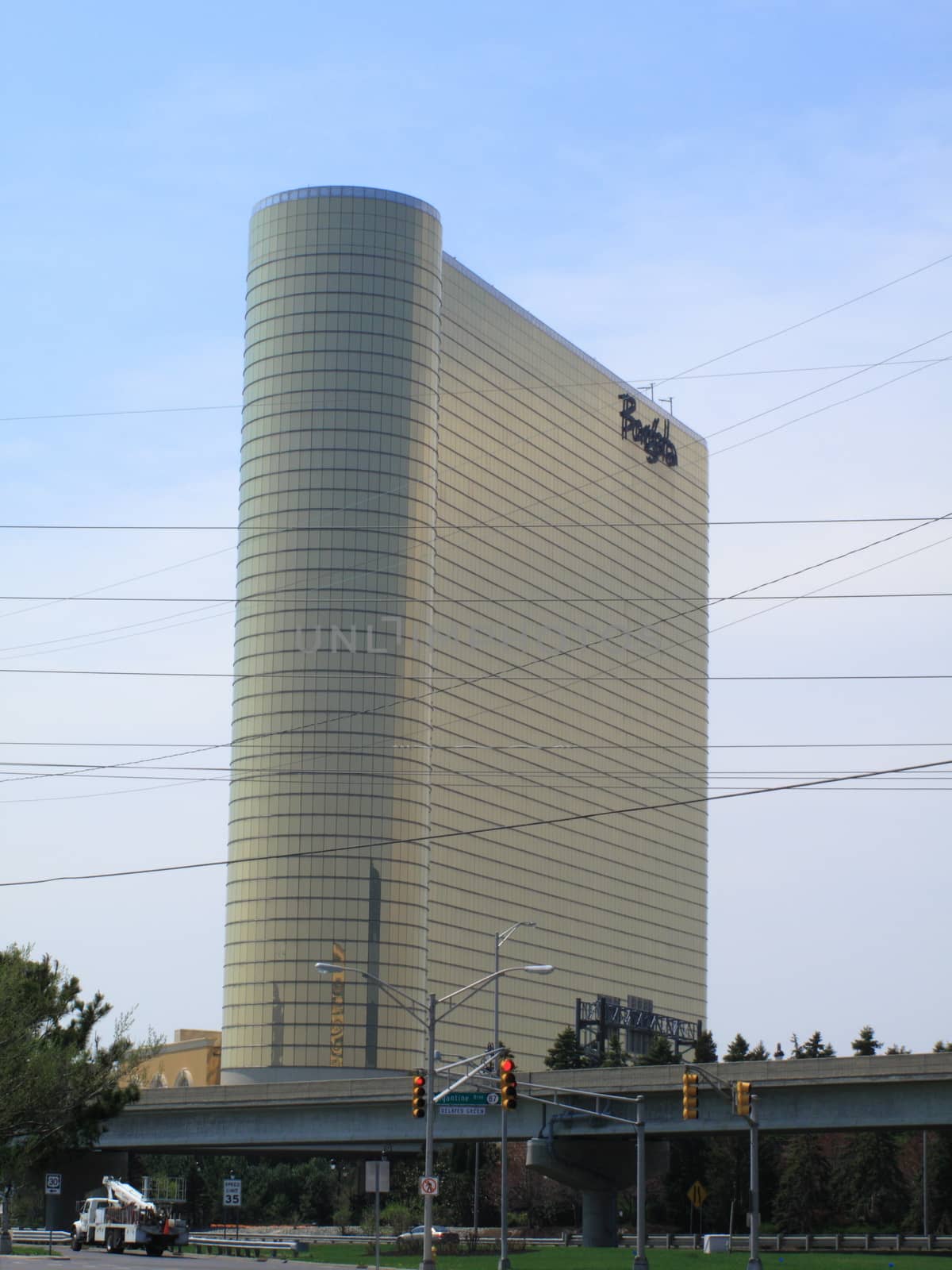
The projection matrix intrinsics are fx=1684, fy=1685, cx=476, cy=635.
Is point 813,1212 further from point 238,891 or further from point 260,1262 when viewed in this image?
point 238,891

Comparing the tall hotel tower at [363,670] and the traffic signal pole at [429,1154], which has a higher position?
the tall hotel tower at [363,670]

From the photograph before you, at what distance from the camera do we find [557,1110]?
76.3 m

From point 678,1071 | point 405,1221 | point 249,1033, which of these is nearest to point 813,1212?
point 405,1221

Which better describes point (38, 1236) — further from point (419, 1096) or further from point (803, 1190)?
point (803, 1190)

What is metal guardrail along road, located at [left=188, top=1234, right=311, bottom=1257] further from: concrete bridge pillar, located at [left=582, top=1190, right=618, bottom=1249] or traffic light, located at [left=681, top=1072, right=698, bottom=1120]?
traffic light, located at [left=681, top=1072, right=698, bottom=1120]

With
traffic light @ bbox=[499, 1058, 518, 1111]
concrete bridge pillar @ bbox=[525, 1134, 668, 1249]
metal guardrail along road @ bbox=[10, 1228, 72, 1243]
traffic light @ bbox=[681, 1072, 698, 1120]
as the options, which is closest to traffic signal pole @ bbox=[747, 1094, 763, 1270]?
traffic light @ bbox=[681, 1072, 698, 1120]

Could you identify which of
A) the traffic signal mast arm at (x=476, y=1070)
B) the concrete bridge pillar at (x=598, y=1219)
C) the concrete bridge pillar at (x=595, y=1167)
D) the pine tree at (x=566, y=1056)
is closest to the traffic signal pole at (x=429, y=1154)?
the traffic signal mast arm at (x=476, y=1070)

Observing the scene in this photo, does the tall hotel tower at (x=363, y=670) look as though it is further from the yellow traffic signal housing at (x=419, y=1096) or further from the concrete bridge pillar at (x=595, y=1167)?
the yellow traffic signal housing at (x=419, y=1096)

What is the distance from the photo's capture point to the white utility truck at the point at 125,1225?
62.8 metres

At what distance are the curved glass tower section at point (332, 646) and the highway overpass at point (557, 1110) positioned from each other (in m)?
66.8

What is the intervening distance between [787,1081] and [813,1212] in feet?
134

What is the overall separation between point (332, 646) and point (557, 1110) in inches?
3885

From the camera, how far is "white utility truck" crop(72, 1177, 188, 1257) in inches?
2474

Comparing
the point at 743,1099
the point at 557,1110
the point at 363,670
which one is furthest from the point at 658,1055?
the point at 743,1099
